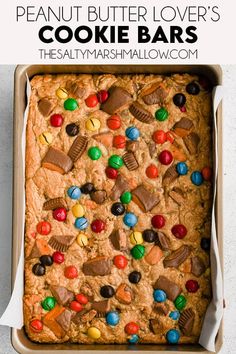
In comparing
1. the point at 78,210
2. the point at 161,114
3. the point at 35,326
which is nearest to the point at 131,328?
the point at 35,326

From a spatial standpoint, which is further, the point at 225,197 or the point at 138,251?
the point at 225,197

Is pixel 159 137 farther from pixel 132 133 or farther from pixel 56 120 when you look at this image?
pixel 56 120

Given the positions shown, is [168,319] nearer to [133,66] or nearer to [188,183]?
[188,183]

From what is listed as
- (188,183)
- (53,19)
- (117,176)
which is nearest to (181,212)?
(188,183)

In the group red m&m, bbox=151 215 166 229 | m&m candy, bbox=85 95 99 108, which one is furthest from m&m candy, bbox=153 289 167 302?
m&m candy, bbox=85 95 99 108

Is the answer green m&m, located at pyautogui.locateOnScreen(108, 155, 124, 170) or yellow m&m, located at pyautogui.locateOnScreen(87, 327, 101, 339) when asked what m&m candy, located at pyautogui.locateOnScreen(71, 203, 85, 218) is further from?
yellow m&m, located at pyautogui.locateOnScreen(87, 327, 101, 339)

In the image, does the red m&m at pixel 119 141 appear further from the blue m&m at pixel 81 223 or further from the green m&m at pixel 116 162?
the blue m&m at pixel 81 223
